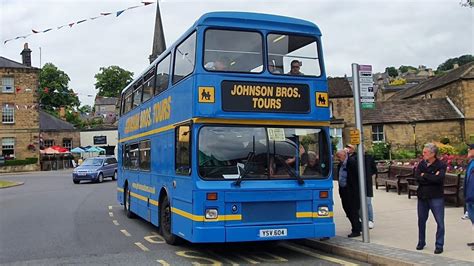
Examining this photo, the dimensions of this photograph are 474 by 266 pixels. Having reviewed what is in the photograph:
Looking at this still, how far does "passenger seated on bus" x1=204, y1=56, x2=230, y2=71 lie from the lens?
8.62 metres

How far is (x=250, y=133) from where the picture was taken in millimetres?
8641

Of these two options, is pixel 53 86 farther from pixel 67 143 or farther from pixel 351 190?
pixel 351 190

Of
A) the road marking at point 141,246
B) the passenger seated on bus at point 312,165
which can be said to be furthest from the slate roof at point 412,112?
the passenger seated on bus at point 312,165

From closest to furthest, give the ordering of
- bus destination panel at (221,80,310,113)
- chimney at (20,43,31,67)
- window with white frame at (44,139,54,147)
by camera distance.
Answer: bus destination panel at (221,80,310,113), chimney at (20,43,31,67), window with white frame at (44,139,54,147)

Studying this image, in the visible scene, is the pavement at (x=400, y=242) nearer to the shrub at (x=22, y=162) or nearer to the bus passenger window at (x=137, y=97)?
the bus passenger window at (x=137, y=97)

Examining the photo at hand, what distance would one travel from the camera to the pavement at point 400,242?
7.64 m

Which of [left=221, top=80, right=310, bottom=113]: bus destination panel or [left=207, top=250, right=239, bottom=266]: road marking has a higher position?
[left=221, top=80, right=310, bottom=113]: bus destination panel

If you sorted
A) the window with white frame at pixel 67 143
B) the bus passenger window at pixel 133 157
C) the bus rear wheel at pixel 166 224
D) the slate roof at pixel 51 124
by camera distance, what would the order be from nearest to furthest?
the bus rear wheel at pixel 166 224
the bus passenger window at pixel 133 157
the slate roof at pixel 51 124
the window with white frame at pixel 67 143

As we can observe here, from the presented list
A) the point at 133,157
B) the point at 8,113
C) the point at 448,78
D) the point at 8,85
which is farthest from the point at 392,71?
the point at 133,157

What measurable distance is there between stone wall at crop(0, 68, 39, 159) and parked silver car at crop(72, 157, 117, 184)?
2397 centimetres

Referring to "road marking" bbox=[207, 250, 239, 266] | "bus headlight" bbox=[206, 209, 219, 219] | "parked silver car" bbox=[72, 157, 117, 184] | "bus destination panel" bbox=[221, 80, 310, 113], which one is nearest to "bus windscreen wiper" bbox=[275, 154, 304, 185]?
"bus destination panel" bbox=[221, 80, 310, 113]

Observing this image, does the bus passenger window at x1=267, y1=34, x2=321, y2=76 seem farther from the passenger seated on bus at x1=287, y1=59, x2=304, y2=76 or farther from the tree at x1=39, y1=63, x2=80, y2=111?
the tree at x1=39, y1=63, x2=80, y2=111

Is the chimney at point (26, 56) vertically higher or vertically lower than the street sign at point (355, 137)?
higher

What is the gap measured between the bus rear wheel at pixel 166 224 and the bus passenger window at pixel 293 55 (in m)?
3.53
